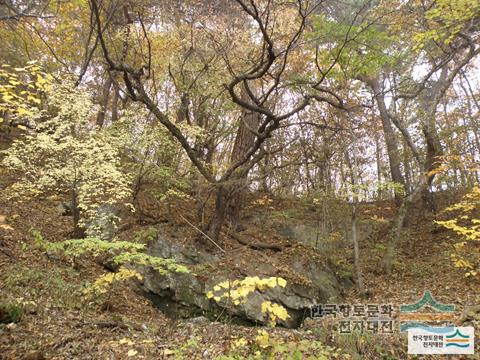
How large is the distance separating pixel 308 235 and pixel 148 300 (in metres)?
6.23

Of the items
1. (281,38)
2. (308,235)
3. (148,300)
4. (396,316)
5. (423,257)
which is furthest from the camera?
(308,235)

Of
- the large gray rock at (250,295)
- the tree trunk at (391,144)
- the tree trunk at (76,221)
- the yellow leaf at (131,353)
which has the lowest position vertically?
the yellow leaf at (131,353)

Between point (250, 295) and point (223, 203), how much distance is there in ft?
8.48

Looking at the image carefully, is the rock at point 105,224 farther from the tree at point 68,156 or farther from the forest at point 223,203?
the tree at point 68,156

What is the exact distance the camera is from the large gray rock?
7129 mm

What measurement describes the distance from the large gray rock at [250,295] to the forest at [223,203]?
0.14ft

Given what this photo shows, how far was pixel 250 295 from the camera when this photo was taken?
23.8 feet

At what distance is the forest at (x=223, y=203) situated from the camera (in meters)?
4.89

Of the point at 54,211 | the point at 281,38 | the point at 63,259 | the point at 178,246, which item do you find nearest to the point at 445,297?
the point at 178,246

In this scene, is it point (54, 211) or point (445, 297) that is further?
point (54, 211)

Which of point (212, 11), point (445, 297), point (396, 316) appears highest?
point (212, 11)

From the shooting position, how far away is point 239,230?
10.5 metres

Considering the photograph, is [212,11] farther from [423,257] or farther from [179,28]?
[423,257]

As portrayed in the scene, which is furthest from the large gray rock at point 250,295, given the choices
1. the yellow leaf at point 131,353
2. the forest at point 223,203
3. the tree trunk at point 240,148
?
the yellow leaf at point 131,353
